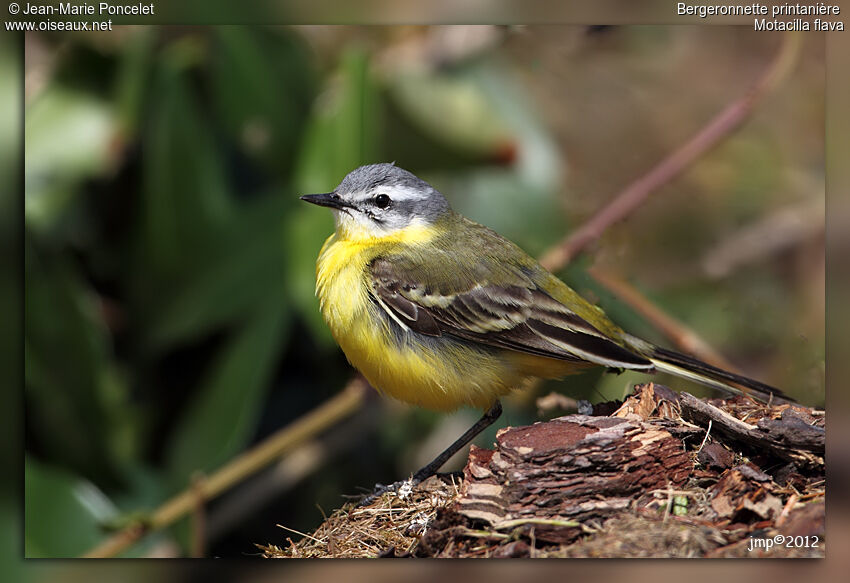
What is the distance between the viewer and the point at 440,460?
3361 mm

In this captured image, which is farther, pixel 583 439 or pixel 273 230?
pixel 273 230

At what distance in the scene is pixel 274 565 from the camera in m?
2.86

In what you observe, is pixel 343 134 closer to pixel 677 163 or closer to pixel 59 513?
pixel 677 163

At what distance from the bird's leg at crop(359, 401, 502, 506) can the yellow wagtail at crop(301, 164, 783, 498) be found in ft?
0.04

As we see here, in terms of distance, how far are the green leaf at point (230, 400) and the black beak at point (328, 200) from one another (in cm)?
90

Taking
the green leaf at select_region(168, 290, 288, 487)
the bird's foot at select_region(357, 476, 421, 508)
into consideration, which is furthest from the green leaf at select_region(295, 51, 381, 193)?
the bird's foot at select_region(357, 476, 421, 508)

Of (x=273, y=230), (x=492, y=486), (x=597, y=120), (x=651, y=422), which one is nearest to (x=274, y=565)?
(x=492, y=486)

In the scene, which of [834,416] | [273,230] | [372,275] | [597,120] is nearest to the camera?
[834,416]

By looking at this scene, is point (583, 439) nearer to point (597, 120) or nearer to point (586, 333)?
point (586, 333)

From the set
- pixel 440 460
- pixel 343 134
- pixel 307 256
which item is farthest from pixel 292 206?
pixel 440 460

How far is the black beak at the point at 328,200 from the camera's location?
3.23 meters

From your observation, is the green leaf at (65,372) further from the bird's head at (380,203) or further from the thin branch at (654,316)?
the thin branch at (654,316)

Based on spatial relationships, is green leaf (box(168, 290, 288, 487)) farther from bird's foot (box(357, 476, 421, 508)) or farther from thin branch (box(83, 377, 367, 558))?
bird's foot (box(357, 476, 421, 508))

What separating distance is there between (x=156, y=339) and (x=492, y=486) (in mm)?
2327
